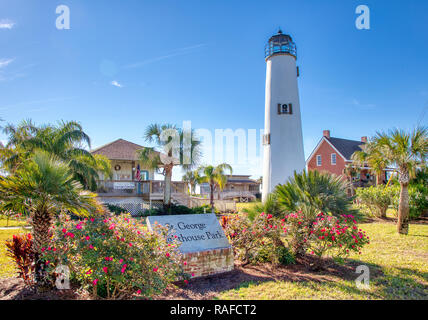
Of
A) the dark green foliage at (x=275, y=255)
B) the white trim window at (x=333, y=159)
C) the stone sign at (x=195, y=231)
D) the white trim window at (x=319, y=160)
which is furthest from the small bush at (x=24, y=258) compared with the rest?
the white trim window at (x=319, y=160)

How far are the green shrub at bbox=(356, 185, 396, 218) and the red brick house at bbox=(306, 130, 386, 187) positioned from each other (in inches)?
555

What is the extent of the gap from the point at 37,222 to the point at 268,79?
591 inches

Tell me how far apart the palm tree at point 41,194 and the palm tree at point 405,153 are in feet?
39.7

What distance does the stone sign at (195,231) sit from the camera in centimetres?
660

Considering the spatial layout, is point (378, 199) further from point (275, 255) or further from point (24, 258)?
point (24, 258)

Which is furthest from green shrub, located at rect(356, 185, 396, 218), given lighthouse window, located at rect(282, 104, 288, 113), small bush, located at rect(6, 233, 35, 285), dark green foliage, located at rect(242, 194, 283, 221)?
small bush, located at rect(6, 233, 35, 285)

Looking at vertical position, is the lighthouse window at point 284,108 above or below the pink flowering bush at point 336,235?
above

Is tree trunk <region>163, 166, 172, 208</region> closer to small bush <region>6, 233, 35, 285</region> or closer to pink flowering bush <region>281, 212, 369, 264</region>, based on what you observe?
pink flowering bush <region>281, 212, 369, 264</region>

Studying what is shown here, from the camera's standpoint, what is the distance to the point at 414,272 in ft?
21.7

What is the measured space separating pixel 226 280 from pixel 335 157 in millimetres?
30603

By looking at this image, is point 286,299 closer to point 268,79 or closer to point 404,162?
point 404,162

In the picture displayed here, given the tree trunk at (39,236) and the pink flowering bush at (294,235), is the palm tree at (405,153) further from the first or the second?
the tree trunk at (39,236)

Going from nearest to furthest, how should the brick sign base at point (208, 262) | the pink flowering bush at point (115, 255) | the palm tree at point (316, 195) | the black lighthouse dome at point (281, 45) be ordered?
the pink flowering bush at point (115, 255) < the brick sign base at point (208, 262) < the palm tree at point (316, 195) < the black lighthouse dome at point (281, 45)
